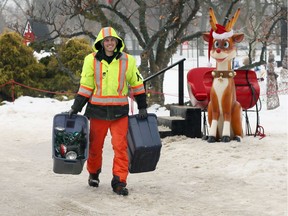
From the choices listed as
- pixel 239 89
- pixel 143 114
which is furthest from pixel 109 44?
pixel 239 89

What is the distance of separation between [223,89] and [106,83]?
150 inches

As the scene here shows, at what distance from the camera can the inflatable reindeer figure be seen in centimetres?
934

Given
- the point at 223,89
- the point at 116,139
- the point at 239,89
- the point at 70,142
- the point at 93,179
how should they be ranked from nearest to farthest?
the point at 70,142 → the point at 116,139 → the point at 93,179 → the point at 223,89 → the point at 239,89

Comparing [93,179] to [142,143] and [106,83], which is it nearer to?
[142,143]

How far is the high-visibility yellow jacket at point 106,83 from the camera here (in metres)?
5.98

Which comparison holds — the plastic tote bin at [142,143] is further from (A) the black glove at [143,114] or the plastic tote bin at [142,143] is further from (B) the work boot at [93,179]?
(B) the work boot at [93,179]

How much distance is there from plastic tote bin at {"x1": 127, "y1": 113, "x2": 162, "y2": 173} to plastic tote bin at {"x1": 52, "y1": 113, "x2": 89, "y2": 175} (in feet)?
1.63

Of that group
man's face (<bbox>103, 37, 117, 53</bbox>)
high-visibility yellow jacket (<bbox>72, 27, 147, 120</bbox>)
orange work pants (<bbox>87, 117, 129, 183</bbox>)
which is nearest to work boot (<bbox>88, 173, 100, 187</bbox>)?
orange work pants (<bbox>87, 117, 129, 183</bbox>)

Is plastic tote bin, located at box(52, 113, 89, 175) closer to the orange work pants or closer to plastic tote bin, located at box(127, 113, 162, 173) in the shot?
the orange work pants

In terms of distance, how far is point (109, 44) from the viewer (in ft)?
19.7

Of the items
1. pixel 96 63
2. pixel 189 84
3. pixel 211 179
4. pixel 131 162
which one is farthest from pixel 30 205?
pixel 189 84

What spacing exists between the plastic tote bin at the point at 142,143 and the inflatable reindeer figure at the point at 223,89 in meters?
3.38

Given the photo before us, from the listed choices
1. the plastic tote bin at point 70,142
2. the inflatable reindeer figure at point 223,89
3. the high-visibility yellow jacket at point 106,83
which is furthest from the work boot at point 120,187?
the inflatable reindeer figure at point 223,89

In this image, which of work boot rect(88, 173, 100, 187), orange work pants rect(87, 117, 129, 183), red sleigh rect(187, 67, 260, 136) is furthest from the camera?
red sleigh rect(187, 67, 260, 136)
